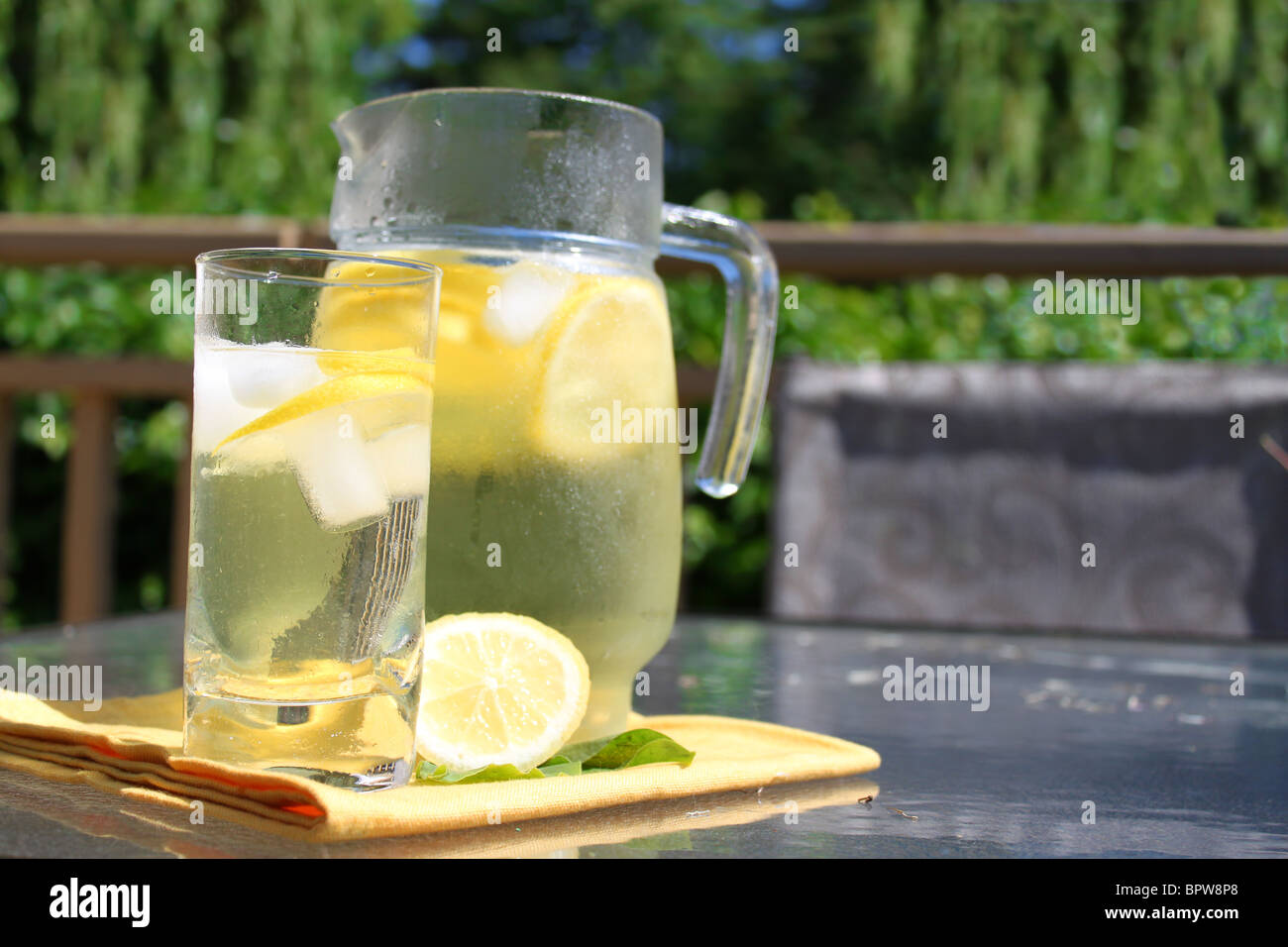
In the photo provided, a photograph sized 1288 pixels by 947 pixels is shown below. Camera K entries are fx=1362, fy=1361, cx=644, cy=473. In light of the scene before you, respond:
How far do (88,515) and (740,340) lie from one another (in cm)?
159

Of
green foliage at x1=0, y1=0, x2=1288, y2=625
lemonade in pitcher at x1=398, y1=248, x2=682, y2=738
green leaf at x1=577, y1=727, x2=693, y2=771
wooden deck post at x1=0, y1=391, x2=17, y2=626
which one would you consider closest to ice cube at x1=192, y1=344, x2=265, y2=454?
lemonade in pitcher at x1=398, y1=248, x2=682, y2=738

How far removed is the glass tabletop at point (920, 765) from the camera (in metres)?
0.54

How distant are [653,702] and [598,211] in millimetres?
362

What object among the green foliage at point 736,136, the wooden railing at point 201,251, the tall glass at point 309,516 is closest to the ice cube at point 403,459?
the tall glass at point 309,516

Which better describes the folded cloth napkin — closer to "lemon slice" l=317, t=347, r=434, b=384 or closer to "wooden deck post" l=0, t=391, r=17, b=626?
"lemon slice" l=317, t=347, r=434, b=384

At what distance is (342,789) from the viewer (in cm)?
58

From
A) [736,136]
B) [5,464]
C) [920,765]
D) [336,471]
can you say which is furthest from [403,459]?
[736,136]

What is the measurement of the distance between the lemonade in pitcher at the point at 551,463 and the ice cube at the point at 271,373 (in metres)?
0.12

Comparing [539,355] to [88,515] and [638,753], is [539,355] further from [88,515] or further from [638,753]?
[88,515]

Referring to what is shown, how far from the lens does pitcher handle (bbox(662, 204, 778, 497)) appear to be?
0.94m

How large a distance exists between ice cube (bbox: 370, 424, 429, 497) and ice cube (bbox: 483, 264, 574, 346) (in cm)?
11
